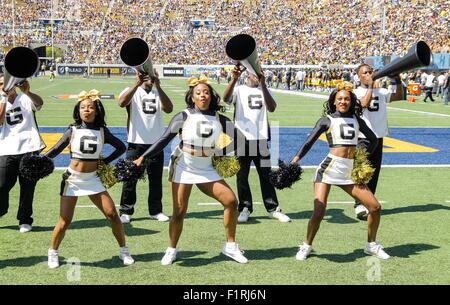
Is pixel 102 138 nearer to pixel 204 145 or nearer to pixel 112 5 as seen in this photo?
pixel 204 145

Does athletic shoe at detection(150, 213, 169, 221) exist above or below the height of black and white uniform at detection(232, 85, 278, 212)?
below

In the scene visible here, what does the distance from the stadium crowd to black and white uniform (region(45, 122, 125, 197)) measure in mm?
45587

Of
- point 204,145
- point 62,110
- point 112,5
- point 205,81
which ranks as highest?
point 112,5

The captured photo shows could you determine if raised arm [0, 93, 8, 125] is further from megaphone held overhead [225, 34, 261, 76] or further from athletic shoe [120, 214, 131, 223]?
megaphone held overhead [225, 34, 261, 76]

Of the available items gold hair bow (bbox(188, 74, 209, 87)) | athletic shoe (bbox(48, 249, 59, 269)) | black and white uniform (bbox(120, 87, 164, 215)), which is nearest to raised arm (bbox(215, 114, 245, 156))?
gold hair bow (bbox(188, 74, 209, 87))

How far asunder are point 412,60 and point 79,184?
336cm

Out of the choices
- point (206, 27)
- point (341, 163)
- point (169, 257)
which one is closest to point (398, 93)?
point (341, 163)

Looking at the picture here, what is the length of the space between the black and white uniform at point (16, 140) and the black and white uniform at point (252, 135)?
2193mm

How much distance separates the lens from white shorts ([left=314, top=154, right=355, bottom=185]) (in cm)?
504

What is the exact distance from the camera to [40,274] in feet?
14.9

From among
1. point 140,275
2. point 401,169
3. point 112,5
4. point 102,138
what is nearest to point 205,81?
point 102,138

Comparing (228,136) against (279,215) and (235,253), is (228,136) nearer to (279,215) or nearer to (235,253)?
(235,253)

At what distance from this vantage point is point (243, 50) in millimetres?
5066
